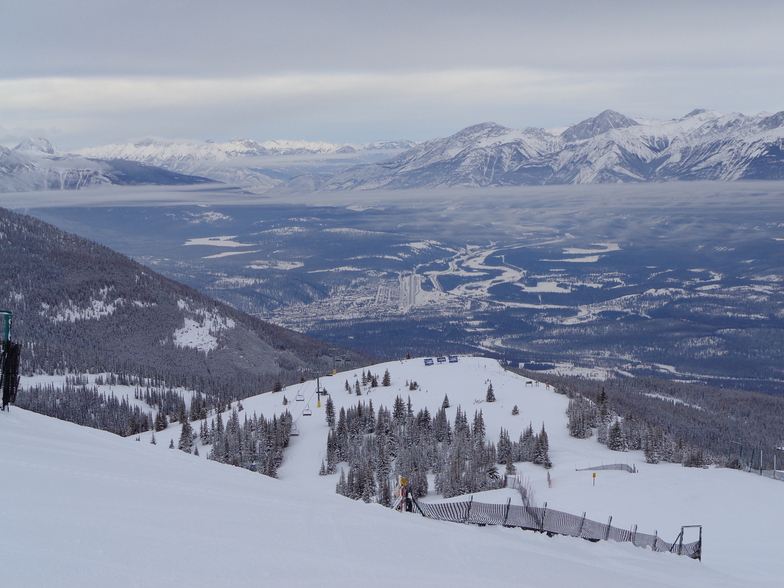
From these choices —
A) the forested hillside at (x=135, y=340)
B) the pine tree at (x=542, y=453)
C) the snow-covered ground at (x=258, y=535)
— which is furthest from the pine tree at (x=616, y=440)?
the forested hillside at (x=135, y=340)

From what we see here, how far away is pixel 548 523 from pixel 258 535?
17.8 meters

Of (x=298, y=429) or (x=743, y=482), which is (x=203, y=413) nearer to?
(x=298, y=429)

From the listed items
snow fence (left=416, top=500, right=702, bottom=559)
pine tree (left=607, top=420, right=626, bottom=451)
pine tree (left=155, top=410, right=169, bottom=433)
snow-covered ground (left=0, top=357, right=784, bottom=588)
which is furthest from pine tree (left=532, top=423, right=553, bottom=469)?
pine tree (left=155, top=410, right=169, bottom=433)

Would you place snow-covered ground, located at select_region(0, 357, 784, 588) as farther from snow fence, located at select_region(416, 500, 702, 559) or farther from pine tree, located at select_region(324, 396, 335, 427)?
pine tree, located at select_region(324, 396, 335, 427)

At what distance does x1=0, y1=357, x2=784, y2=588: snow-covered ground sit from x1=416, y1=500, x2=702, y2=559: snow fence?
157cm

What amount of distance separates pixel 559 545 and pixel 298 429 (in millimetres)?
53079

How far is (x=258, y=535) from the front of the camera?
16.0 metres

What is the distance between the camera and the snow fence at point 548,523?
27.7 meters

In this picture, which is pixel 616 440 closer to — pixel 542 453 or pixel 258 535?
pixel 542 453

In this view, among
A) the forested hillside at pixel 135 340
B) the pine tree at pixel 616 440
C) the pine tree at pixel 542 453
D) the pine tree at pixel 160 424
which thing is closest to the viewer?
the pine tree at pixel 542 453

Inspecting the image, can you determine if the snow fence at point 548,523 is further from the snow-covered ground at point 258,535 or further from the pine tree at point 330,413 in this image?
the pine tree at point 330,413

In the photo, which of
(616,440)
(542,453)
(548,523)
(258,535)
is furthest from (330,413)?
(258,535)

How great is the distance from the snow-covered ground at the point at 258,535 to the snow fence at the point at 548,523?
157 cm

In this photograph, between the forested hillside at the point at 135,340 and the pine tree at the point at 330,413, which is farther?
the forested hillside at the point at 135,340
